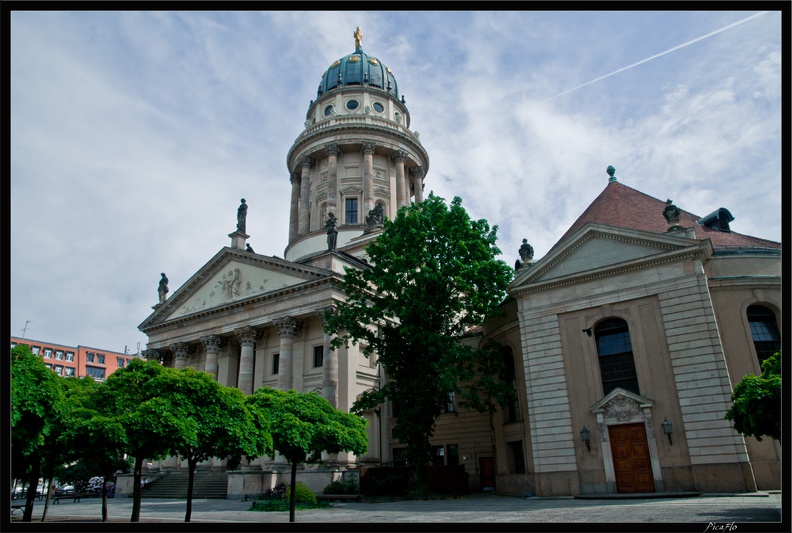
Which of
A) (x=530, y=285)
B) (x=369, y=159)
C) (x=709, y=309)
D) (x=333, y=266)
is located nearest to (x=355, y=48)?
(x=369, y=159)

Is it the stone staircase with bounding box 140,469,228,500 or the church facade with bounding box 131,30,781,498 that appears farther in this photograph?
the stone staircase with bounding box 140,469,228,500

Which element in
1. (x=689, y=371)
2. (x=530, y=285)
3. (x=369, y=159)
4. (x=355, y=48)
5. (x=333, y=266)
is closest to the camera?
(x=689, y=371)

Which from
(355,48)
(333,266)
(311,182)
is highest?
(355,48)

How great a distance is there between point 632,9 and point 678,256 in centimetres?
1878

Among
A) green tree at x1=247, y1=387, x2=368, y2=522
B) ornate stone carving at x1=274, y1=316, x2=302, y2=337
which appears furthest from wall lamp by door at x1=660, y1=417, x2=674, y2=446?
ornate stone carving at x1=274, y1=316, x2=302, y2=337

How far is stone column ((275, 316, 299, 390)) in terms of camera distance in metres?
37.6

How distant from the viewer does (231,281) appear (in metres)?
42.7

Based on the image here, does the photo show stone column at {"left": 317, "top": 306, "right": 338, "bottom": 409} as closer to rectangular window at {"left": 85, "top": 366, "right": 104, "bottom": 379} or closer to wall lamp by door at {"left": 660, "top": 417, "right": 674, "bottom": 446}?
wall lamp by door at {"left": 660, "top": 417, "right": 674, "bottom": 446}

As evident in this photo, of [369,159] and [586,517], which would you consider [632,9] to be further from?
[369,159]

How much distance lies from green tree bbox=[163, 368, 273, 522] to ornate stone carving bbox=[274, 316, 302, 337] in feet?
67.1

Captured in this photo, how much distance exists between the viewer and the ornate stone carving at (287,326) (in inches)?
1508

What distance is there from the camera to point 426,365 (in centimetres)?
2808

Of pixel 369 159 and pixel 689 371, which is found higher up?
pixel 369 159

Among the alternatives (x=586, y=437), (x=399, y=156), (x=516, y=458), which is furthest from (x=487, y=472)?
(x=399, y=156)
